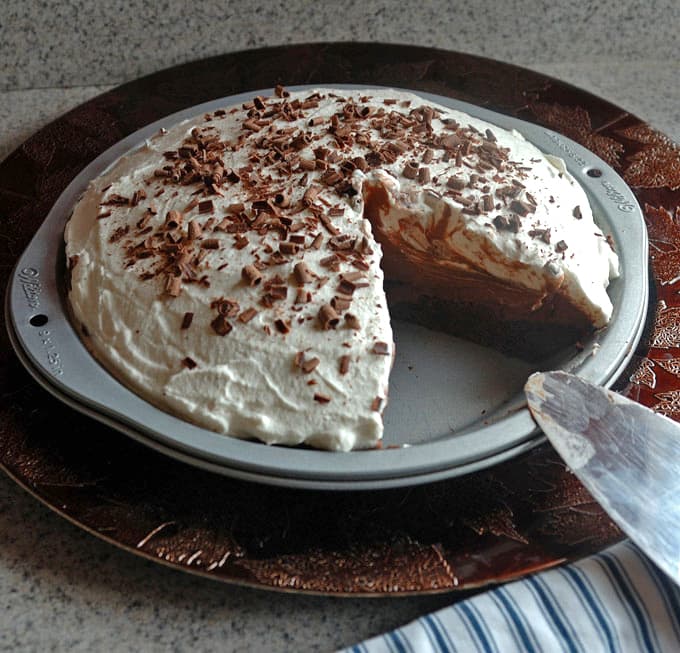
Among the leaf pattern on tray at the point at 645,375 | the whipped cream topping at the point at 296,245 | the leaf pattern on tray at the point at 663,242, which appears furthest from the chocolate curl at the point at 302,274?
the leaf pattern on tray at the point at 663,242

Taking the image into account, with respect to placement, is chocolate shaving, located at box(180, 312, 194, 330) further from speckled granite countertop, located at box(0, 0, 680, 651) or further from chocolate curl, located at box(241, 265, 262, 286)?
speckled granite countertop, located at box(0, 0, 680, 651)

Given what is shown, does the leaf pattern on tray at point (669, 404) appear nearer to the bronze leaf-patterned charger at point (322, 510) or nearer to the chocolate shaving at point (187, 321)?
the bronze leaf-patterned charger at point (322, 510)

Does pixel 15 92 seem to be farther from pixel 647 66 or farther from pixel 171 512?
pixel 647 66

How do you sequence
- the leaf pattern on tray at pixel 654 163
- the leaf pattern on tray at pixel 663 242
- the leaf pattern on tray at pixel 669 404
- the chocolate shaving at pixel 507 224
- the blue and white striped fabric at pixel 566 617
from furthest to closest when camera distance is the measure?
1. the leaf pattern on tray at pixel 654 163
2. the leaf pattern on tray at pixel 663 242
3. the chocolate shaving at pixel 507 224
4. the leaf pattern on tray at pixel 669 404
5. the blue and white striped fabric at pixel 566 617

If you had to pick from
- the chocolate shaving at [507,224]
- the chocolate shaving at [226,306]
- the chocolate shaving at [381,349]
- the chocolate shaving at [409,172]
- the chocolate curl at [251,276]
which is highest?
the chocolate shaving at [507,224]

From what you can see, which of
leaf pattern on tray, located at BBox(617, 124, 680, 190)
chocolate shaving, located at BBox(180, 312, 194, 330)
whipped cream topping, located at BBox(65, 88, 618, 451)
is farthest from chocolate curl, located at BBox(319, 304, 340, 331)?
leaf pattern on tray, located at BBox(617, 124, 680, 190)

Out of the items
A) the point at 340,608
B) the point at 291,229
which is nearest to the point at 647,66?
the point at 291,229
